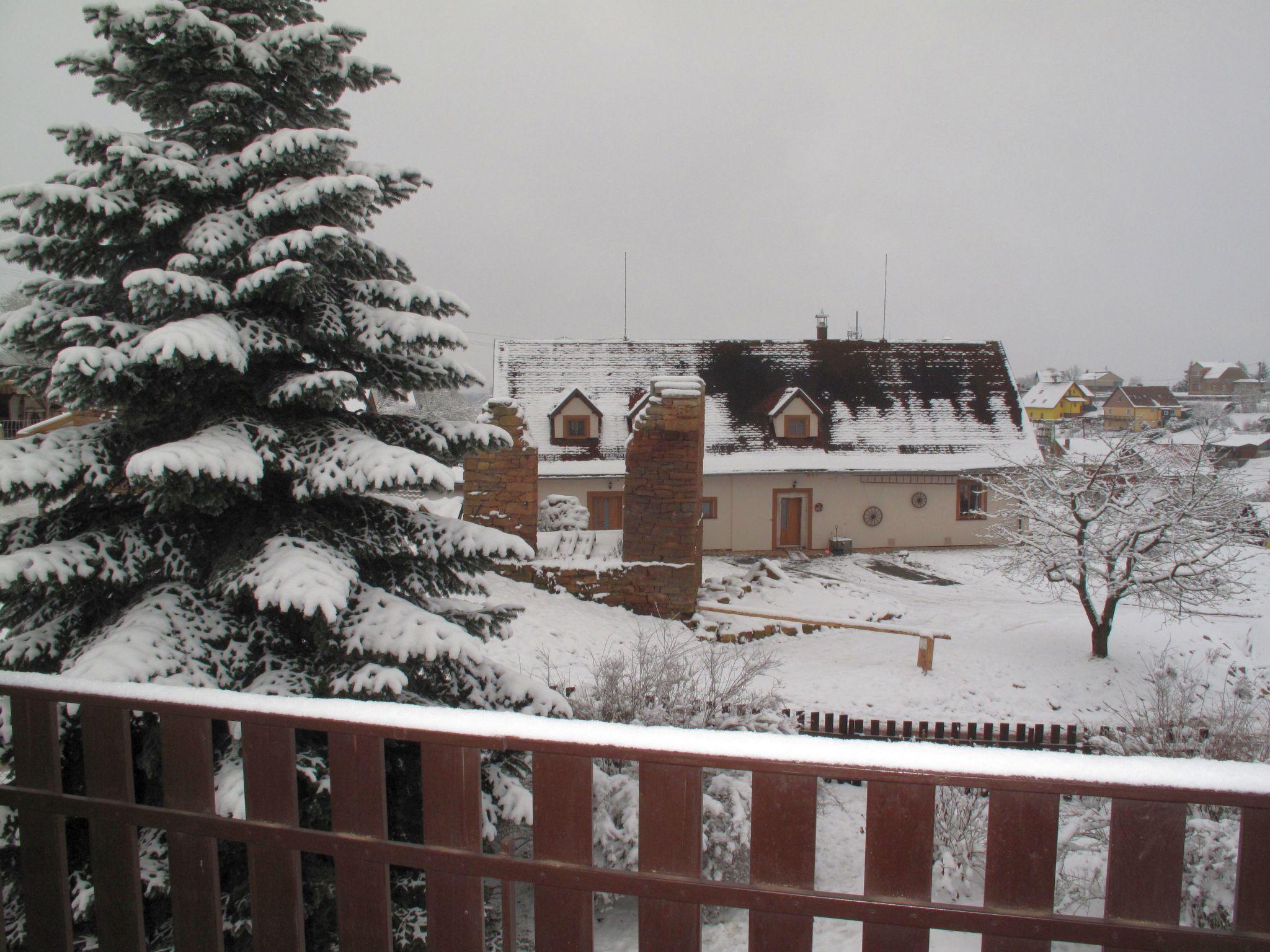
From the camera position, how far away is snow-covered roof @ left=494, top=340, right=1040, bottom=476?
63.4 feet

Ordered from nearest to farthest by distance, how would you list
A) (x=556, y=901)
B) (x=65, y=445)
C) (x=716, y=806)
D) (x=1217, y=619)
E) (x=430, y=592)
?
(x=556, y=901)
(x=65, y=445)
(x=430, y=592)
(x=716, y=806)
(x=1217, y=619)

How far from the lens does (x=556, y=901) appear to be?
6.53 feet

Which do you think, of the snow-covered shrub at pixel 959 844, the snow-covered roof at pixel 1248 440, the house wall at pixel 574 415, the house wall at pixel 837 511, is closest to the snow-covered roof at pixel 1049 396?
the snow-covered roof at pixel 1248 440

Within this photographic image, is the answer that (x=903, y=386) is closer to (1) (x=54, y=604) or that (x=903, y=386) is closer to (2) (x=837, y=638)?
(2) (x=837, y=638)

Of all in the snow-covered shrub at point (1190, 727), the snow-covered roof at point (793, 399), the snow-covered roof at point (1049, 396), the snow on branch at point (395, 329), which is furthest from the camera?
the snow-covered roof at point (1049, 396)

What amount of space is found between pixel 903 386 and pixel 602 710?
17763 millimetres

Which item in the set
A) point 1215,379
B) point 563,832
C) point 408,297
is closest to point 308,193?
point 408,297

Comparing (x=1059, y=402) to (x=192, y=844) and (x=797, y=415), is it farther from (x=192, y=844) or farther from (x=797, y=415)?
(x=192, y=844)

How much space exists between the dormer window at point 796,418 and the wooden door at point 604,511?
4945mm

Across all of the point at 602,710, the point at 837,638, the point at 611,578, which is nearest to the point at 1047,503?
the point at 837,638

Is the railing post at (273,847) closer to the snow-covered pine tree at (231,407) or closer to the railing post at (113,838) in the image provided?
the railing post at (113,838)

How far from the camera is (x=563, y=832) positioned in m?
1.95

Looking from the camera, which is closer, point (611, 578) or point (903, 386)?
point (611, 578)

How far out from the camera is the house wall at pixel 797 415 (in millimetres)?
19781
